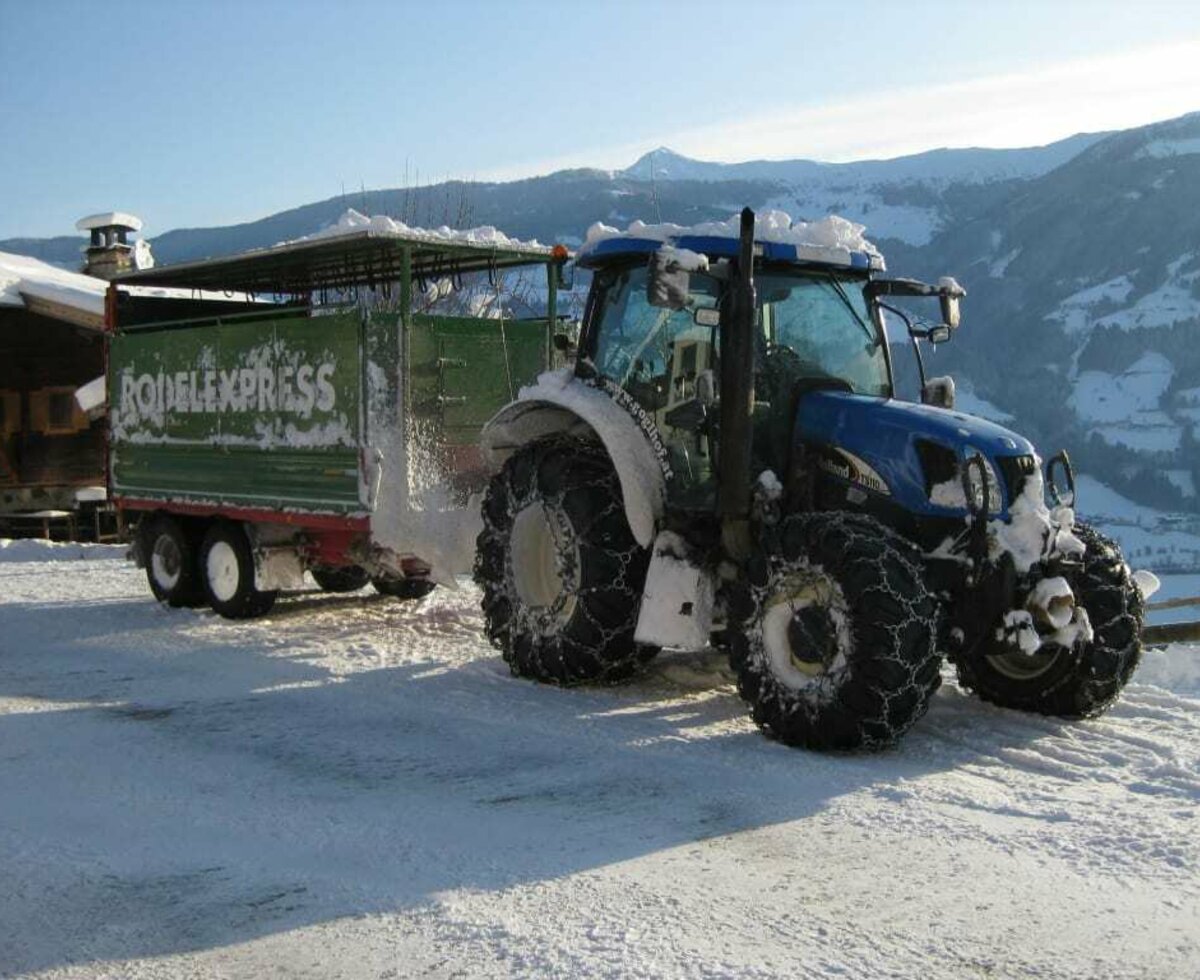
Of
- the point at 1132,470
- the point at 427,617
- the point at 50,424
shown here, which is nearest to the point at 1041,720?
the point at 427,617

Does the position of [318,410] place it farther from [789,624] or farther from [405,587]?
[789,624]

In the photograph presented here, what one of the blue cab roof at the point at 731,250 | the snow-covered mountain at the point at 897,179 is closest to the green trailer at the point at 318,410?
the blue cab roof at the point at 731,250

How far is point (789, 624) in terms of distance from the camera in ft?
19.0

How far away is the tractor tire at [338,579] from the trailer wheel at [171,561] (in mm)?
919

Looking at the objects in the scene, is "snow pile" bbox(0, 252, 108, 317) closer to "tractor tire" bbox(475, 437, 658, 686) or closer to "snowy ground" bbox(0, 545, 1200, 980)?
"tractor tire" bbox(475, 437, 658, 686)

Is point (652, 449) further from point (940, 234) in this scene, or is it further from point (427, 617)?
point (940, 234)

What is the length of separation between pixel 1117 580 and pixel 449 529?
435 centimetres

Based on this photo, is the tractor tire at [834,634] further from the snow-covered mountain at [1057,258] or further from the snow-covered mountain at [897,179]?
the snow-covered mountain at [897,179]

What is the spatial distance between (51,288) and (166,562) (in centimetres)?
1055

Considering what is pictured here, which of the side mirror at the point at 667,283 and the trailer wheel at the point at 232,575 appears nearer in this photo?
the side mirror at the point at 667,283

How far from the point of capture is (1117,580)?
20.1 feet

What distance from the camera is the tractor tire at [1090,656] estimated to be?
5984 millimetres

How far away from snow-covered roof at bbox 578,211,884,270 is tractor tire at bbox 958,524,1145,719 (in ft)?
5.96

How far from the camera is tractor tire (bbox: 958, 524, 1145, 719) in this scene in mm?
5984
